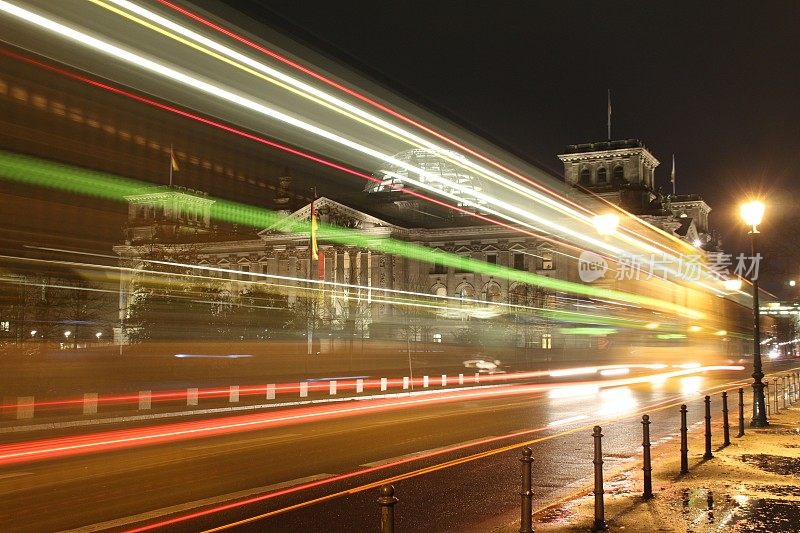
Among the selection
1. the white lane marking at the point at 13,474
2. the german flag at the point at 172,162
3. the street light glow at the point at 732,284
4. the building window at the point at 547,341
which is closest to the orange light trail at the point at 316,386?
the white lane marking at the point at 13,474

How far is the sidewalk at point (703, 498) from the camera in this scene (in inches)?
368

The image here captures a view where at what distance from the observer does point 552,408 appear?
→ 26594 millimetres

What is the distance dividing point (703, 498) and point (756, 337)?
12.1 meters

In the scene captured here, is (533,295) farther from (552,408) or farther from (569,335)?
(552,408)

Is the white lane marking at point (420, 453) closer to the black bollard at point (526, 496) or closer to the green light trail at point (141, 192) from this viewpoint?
the green light trail at point (141, 192)

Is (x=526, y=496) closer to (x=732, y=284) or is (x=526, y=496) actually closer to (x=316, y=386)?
(x=316, y=386)

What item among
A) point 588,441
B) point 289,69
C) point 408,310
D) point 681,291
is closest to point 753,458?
point 588,441

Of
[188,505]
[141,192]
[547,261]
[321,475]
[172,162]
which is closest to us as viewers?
[188,505]

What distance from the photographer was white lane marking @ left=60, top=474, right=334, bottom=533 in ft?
31.0

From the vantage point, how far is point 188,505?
10711 mm

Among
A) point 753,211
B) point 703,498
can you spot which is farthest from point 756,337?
point 703,498

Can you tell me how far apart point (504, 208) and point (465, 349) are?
28.6 feet

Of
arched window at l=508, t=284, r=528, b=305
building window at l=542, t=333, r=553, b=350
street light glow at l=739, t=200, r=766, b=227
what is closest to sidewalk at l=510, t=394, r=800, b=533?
street light glow at l=739, t=200, r=766, b=227

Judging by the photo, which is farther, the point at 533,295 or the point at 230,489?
the point at 533,295
